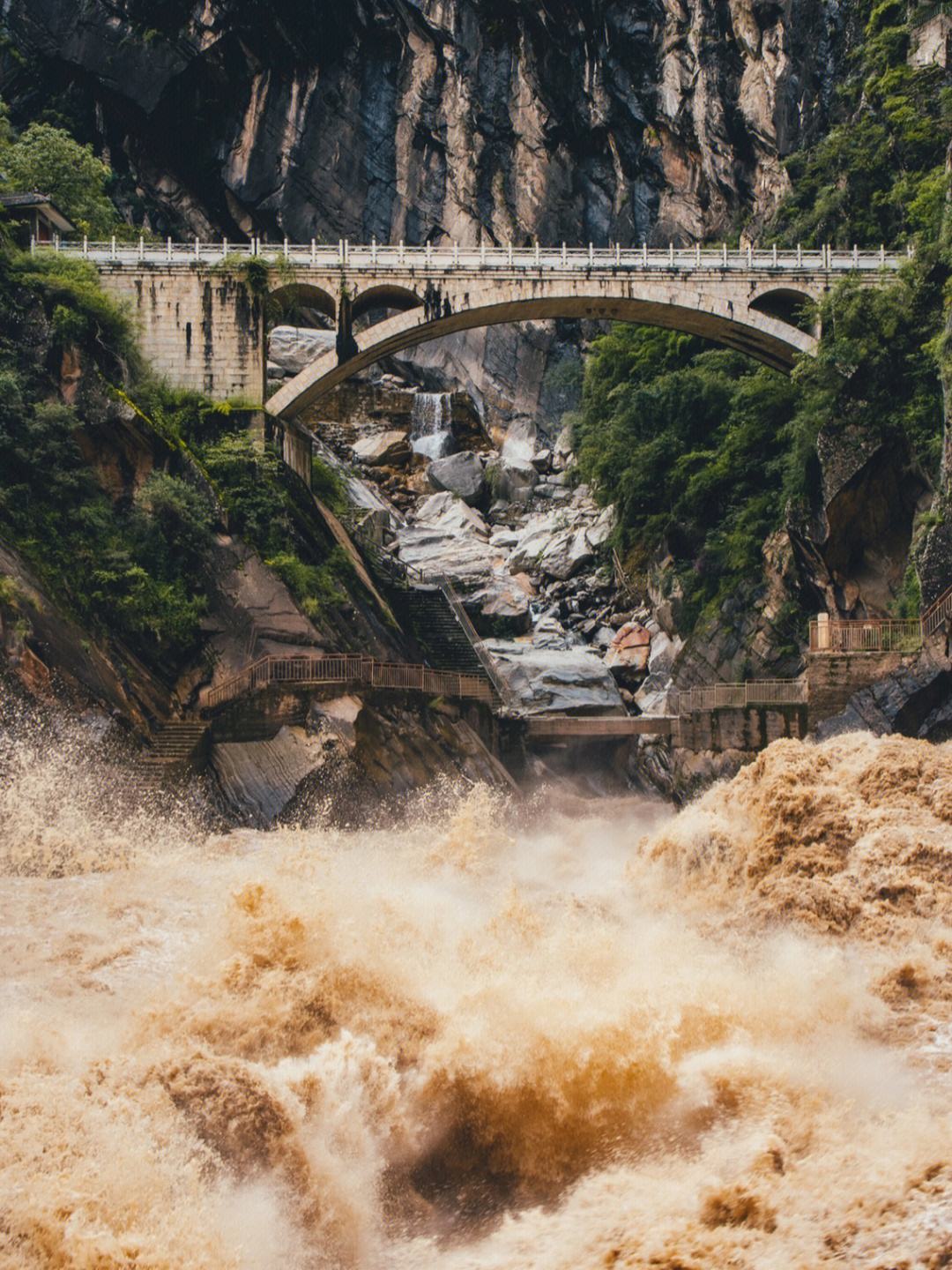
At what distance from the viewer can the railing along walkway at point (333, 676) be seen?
21609 mm

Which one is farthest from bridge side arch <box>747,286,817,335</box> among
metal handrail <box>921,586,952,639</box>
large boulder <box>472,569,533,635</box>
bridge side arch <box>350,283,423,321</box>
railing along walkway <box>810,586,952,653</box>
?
metal handrail <box>921,586,952,639</box>

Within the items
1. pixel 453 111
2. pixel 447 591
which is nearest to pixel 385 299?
pixel 447 591

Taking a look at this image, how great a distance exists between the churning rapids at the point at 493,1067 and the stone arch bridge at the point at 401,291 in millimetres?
19942

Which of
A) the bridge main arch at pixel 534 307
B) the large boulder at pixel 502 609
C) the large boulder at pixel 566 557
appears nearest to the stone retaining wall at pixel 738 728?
the large boulder at pixel 502 609

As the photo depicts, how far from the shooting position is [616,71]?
1911 inches

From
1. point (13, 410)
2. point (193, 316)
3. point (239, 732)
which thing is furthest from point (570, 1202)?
point (193, 316)

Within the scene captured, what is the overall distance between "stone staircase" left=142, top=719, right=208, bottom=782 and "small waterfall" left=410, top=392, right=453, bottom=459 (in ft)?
96.4

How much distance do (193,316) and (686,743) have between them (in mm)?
18092

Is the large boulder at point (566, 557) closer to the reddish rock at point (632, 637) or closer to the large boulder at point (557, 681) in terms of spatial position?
the reddish rock at point (632, 637)

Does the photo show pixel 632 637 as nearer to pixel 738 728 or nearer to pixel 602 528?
pixel 602 528

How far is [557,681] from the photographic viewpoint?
31234mm

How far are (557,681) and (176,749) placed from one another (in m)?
14.3

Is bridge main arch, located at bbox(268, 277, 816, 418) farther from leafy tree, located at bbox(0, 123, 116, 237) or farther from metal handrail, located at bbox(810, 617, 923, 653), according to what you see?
metal handrail, located at bbox(810, 617, 923, 653)

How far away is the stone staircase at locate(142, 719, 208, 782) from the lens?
61.2 feet
